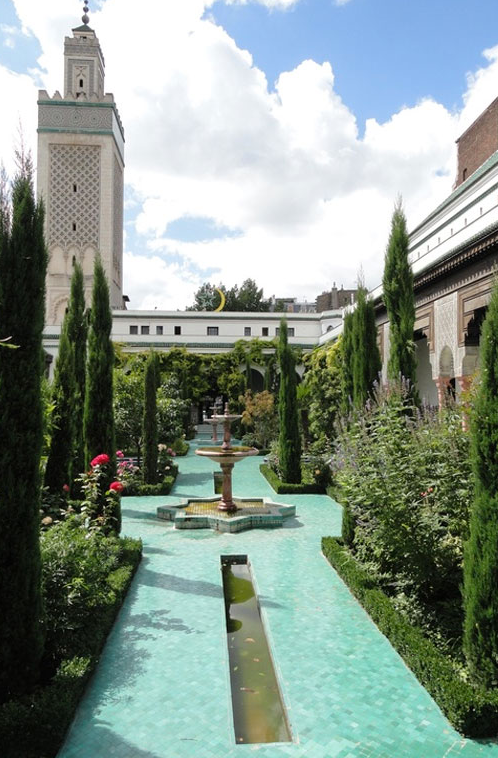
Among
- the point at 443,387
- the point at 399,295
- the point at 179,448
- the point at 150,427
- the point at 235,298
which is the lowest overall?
the point at 179,448

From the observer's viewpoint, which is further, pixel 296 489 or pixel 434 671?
pixel 296 489

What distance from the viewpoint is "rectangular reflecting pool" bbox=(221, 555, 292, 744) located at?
3.42 meters

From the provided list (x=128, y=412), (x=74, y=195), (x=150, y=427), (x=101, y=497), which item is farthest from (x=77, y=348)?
(x=74, y=195)

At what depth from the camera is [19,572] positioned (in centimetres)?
340

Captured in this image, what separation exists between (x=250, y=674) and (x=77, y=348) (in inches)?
242

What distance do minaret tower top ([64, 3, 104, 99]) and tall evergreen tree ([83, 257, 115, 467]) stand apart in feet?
100

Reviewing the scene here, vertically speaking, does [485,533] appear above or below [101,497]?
above

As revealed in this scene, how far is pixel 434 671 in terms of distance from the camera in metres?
3.54

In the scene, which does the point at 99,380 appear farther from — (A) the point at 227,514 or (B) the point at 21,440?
(B) the point at 21,440

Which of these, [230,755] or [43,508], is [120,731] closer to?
[230,755]

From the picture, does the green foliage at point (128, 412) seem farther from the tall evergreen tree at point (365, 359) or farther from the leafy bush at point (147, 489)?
the tall evergreen tree at point (365, 359)

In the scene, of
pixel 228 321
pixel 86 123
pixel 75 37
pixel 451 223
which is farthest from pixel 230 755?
pixel 75 37

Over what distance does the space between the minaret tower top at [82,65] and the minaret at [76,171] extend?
6cm

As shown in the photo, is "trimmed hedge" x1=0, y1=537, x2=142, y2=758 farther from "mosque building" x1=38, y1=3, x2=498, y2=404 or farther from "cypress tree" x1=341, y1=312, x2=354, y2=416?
"mosque building" x1=38, y1=3, x2=498, y2=404
